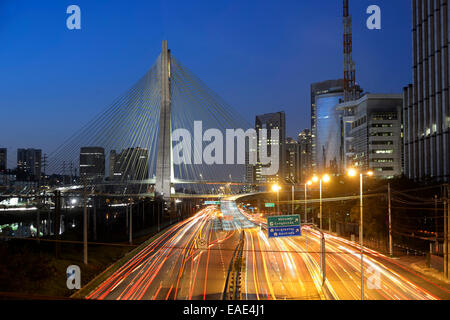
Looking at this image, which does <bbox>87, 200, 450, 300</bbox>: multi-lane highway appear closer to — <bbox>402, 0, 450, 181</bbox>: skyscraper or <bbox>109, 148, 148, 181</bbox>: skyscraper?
<bbox>109, 148, 148, 181</bbox>: skyscraper

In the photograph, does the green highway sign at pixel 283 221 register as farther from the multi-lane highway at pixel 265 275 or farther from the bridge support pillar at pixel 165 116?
the bridge support pillar at pixel 165 116

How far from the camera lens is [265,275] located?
30.1m

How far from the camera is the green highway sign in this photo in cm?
3281

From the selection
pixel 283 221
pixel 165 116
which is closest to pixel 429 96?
pixel 165 116

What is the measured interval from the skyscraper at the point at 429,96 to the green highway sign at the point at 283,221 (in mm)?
43814

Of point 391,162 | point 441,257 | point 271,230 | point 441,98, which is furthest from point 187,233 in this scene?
point 391,162

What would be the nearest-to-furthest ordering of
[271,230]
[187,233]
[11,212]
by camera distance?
1. [271,230]
2. [187,233]
3. [11,212]

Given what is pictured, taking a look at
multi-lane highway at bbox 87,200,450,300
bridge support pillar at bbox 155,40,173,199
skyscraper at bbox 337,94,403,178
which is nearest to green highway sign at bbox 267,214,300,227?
multi-lane highway at bbox 87,200,450,300

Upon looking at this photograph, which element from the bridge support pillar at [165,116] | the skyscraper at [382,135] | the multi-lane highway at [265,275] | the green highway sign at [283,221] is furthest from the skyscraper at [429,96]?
the green highway sign at [283,221]
